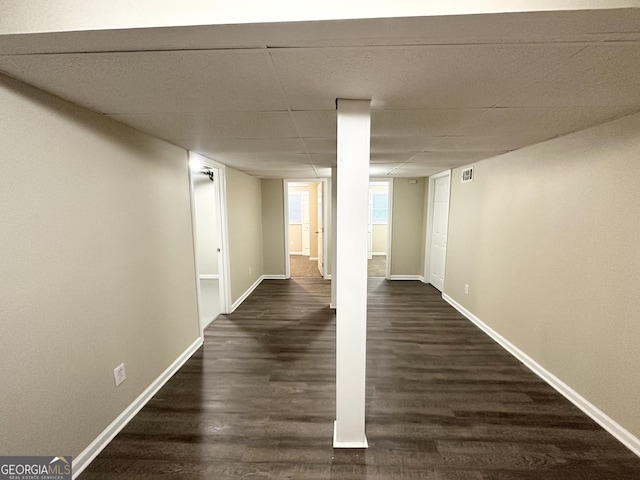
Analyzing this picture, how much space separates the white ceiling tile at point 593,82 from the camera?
3.39 feet

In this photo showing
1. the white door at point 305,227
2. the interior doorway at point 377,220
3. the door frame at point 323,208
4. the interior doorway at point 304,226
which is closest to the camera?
the door frame at point 323,208

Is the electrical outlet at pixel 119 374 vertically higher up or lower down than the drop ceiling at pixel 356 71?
lower down

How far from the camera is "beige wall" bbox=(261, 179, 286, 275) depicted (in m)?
5.70

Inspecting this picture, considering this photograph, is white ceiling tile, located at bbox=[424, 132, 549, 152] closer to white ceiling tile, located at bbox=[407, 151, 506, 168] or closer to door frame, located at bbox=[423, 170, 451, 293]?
white ceiling tile, located at bbox=[407, 151, 506, 168]

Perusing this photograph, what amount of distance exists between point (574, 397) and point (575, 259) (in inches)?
41.0

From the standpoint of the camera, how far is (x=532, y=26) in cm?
88

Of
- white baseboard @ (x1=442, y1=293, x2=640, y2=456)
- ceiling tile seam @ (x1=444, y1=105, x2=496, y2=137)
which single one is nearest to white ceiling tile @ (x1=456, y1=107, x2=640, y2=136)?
ceiling tile seam @ (x1=444, y1=105, x2=496, y2=137)

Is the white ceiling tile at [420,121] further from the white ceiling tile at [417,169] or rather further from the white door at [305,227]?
the white door at [305,227]

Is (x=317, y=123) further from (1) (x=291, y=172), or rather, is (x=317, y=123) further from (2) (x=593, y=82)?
(1) (x=291, y=172)

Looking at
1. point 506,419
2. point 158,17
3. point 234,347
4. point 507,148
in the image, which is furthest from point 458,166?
point 158,17

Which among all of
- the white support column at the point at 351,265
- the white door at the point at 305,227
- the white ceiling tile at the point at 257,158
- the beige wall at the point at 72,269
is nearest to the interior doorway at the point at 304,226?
the white door at the point at 305,227

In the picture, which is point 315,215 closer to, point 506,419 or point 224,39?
point 506,419

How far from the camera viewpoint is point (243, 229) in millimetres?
4629

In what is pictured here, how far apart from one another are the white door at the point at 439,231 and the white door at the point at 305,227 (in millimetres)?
3760
